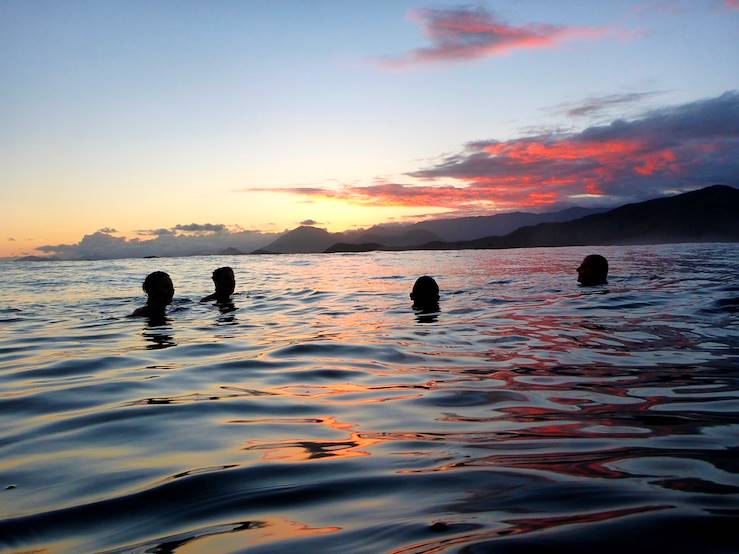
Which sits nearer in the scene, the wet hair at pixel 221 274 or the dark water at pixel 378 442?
the dark water at pixel 378 442

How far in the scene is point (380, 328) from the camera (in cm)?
1069

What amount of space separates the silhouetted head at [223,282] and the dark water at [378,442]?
7.70m

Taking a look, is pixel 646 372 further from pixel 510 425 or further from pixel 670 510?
pixel 670 510

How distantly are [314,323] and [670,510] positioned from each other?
992cm

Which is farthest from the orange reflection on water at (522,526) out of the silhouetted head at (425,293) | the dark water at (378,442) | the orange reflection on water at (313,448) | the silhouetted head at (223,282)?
the silhouetted head at (223,282)

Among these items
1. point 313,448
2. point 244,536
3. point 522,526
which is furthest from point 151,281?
point 522,526

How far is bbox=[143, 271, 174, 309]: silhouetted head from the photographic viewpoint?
14.5m

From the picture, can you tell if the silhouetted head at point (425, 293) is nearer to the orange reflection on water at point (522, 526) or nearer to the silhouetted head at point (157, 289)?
the silhouetted head at point (157, 289)

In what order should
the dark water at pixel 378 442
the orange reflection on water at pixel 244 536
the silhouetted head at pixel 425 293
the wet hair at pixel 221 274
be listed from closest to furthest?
the orange reflection on water at pixel 244 536 < the dark water at pixel 378 442 < the silhouetted head at pixel 425 293 < the wet hair at pixel 221 274

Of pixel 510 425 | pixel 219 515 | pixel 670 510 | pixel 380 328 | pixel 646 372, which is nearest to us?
pixel 670 510

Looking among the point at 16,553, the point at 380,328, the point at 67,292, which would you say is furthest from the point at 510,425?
the point at 67,292

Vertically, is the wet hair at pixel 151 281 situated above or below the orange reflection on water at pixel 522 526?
above

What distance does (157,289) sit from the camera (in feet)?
47.9

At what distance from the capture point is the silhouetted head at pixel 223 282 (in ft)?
56.5
